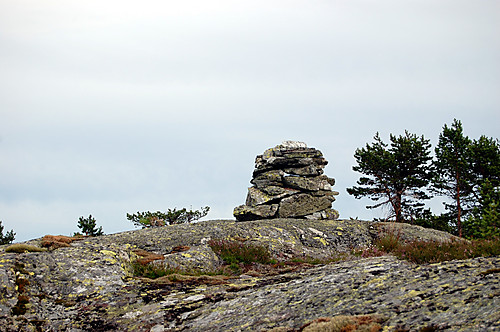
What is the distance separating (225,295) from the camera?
10.8m

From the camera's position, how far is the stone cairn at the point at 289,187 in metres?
26.6

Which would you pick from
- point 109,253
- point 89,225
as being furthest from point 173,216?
point 109,253

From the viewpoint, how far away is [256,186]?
1138 inches

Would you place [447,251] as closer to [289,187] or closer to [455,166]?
[289,187]

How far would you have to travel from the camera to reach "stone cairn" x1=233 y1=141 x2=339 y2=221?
26.6 meters

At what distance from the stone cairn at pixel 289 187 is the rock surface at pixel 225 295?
10.5 m

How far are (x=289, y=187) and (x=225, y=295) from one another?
17.9 metres

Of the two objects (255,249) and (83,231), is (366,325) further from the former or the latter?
(83,231)

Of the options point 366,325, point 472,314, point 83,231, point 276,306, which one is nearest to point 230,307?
point 276,306

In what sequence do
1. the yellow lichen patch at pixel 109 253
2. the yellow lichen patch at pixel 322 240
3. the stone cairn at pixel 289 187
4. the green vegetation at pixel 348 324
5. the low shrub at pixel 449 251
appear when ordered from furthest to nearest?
the stone cairn at pixel 289 187 < the yellow lichen patch at pixel 322 240 < the yellow lichen patch at pixel 109 253 < the low shrub at pixel 449 251 < the green vegetation at pixel 348 324

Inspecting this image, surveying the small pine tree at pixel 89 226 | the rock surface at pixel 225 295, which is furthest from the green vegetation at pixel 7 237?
the rock surface at pixel 225 295

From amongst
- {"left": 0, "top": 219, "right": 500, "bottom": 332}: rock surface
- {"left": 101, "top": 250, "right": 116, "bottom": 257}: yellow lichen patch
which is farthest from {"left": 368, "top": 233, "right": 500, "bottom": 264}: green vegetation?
{"left": 101, "top": 250, "right": 116, "bottom": 257}: yellow lichen patch

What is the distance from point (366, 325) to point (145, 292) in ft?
24.5

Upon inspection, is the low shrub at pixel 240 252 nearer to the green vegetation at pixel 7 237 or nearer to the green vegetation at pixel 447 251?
the green vegetation at pixel 447 251
